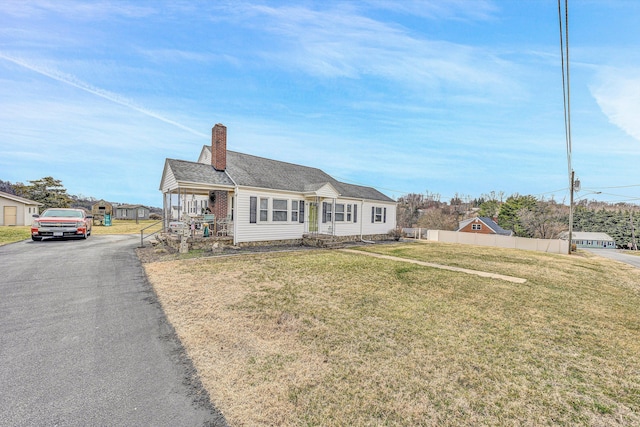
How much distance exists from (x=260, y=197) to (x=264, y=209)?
27.9 inches

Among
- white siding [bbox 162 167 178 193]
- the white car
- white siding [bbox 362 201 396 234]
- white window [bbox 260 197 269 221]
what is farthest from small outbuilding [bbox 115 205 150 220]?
white siding [bbox 362 201 396 234]

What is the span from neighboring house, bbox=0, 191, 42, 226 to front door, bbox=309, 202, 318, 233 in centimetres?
3139

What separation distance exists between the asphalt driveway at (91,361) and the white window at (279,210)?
861 cm

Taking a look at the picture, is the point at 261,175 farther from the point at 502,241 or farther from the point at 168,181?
the point at 502,241

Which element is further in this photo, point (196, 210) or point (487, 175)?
point (487, 175)

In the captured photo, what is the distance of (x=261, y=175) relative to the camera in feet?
50.1

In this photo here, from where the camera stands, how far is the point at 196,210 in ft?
63.2

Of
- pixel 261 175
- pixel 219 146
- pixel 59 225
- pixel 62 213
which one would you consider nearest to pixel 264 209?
pixel 261 175

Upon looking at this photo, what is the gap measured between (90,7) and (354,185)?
17.5 m

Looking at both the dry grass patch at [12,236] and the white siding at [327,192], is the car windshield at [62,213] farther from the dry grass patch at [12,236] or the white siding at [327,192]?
the white siding at [327,192]

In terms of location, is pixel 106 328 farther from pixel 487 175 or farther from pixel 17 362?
pixel 487 175

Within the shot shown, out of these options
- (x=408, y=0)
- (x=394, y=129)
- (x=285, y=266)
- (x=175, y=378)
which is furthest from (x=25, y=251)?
(x=394, y=129)

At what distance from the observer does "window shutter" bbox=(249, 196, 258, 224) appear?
13.8 metres

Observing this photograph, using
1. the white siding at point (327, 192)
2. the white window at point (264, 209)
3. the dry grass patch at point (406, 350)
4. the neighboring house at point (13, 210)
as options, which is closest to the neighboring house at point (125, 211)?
the neighboring house at point (13, 210)
